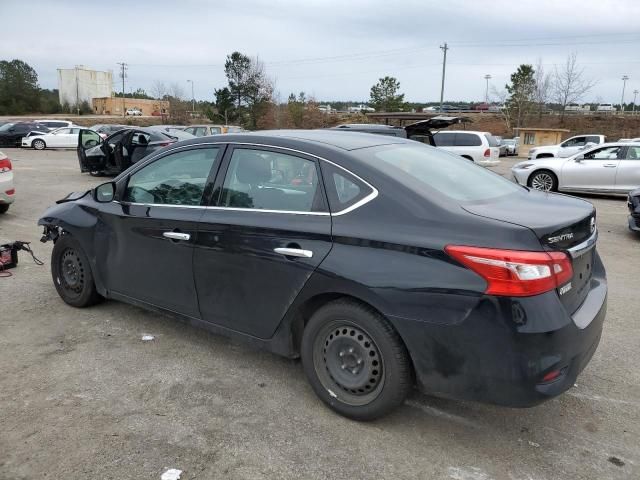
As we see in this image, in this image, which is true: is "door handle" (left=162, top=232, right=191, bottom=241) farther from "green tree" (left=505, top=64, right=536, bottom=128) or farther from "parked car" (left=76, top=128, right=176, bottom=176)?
"green tree" (left=505, top=64, right=536, bottom=128)

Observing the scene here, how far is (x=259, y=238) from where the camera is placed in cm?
323

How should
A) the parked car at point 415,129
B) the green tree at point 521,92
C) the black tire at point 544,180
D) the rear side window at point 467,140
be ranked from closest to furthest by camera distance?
1. the parked car at point 415,129
2. the black tire at point 544,180
3. the rear side window at point 467,140
4. the green tree at point 521,92

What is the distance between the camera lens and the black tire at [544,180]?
13766 mm

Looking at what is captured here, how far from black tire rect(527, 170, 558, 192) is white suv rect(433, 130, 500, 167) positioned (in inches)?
143

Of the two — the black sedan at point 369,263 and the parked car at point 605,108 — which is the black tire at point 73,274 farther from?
the parked car at point 605,108

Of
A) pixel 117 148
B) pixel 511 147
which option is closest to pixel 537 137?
pixel 511 147

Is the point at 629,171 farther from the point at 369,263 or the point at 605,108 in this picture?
the point at 605,108

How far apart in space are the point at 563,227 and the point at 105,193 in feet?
11.5

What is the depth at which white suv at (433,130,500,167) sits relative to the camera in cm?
1770

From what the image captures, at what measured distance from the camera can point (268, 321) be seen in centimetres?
328

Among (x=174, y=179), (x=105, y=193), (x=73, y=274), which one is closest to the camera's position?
(x=174, y=179)

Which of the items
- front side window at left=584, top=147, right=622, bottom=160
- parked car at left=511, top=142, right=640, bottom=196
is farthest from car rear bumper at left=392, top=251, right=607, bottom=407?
front side window at left=584, top=147, right=622, bottom=160

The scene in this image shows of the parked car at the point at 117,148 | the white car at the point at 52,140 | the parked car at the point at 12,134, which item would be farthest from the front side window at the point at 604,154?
the parked car at the point at 12,134

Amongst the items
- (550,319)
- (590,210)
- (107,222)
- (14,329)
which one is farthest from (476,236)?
(14,329)
